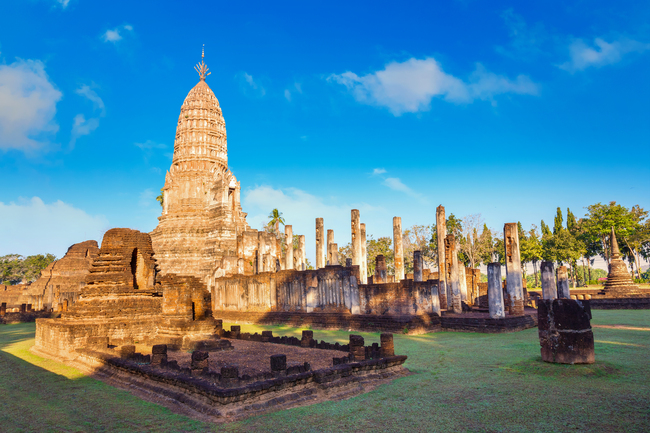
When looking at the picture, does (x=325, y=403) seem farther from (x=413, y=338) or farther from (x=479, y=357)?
(x=413, y=338)

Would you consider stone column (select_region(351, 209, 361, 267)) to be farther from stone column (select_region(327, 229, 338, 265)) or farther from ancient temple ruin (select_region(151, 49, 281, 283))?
ancient temple ruin (select_region(151, 49, 281, 283))

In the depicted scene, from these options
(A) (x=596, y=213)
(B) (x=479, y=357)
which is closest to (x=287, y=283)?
(B) (x=479, y=357)

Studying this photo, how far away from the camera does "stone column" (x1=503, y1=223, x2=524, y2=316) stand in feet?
50.4

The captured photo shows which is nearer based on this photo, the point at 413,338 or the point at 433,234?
the point at 413,338

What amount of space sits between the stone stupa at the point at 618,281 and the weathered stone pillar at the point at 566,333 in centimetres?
2215

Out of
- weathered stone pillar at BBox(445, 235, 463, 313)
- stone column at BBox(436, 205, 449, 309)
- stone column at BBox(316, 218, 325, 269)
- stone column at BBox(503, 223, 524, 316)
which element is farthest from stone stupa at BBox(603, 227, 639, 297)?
stone column at BBox(316, 218, 325, 269)

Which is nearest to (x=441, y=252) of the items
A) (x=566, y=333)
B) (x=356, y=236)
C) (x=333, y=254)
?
(x=356, y=236)

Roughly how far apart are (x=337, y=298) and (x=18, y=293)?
3224 centimetres

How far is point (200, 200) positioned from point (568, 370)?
3588 centimetres

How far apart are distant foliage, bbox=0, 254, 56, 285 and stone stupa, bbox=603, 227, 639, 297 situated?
70.5m

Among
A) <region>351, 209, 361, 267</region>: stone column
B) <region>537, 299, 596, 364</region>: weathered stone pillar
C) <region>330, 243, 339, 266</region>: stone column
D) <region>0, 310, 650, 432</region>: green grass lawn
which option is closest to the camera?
<region>0, 310, 650, 432</region>: green grass lawn

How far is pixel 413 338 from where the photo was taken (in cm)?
1305

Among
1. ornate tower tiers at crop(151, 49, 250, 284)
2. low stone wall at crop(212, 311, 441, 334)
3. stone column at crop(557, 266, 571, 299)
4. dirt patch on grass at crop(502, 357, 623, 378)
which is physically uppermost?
ornate tower tiers at crop(151, 49, 250, 284)

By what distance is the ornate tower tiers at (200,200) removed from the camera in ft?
110
